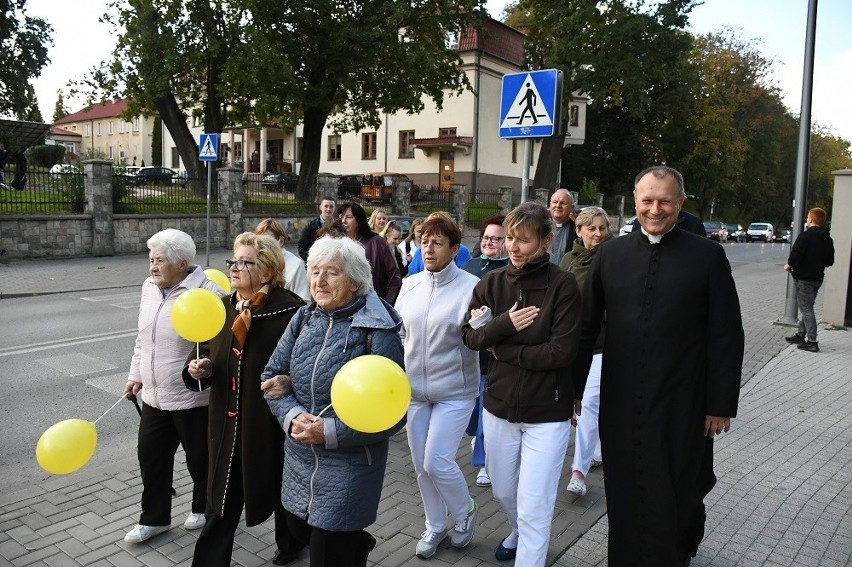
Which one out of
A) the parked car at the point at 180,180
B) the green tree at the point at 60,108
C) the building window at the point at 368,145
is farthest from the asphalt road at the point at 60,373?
the green tree at the point at 60,108

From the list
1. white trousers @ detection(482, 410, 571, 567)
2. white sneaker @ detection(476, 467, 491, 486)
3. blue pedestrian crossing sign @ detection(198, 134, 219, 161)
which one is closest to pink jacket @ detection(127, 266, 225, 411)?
white trousers @ detection(482, 410, 571, 567)

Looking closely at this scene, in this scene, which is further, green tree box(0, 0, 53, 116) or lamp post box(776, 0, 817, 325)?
green tree box(0, 0, 53, 116)

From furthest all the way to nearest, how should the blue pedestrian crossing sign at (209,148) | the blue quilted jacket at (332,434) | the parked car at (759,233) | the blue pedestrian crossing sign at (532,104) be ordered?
1. the parked car at (759,233)
2. the blue pedestrian crossing sign at (209,148)
3. the blue pedestrian crossing sign at (532,104)
4. the blue quilted jacket at (332,434)

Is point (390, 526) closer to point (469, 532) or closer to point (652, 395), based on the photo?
point (469, 532)

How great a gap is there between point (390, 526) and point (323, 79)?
2472cm

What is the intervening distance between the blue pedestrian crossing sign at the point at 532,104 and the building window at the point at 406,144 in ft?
133

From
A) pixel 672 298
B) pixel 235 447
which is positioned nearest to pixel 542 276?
pixel 672 298

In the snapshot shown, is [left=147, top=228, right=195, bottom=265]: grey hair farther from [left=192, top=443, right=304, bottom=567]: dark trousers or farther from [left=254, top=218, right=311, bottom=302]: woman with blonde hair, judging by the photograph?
[left=254, top=218, right=311, bottom=302]: woman with blonde hair

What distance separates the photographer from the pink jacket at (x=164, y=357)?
3.88 m

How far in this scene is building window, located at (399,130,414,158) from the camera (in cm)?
4603

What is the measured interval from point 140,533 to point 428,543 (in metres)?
1.69

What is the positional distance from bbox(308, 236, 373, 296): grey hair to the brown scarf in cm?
49

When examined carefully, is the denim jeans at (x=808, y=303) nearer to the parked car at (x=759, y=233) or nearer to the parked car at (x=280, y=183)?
the parked car at (x=280, y=183)

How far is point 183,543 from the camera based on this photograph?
13.2 feet
